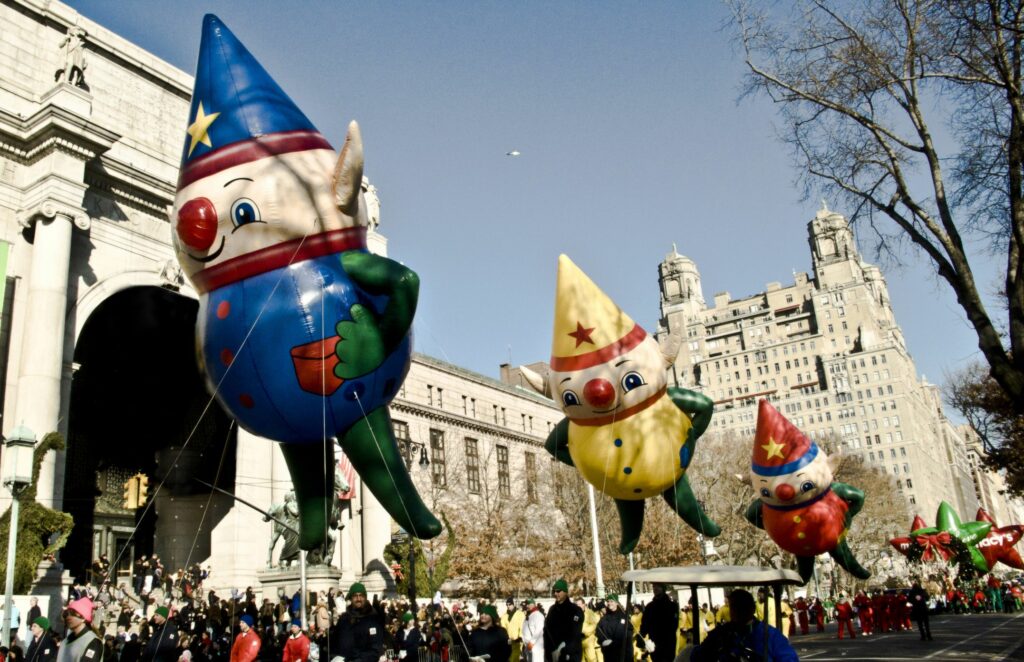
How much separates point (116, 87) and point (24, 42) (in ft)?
10.0

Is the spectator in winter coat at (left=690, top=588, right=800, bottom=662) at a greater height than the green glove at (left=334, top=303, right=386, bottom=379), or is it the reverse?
the green glove at (left=334, top=303, right=386, bottom=379)

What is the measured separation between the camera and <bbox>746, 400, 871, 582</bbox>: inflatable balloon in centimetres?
1572

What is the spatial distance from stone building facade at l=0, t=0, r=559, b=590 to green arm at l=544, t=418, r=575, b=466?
31.5 ft

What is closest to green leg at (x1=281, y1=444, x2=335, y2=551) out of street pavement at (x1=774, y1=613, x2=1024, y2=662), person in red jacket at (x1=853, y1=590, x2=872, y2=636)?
street pavement at (x1=774, y1=613, x2=1024, y2=662)

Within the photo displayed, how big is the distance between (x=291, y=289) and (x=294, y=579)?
782 inches

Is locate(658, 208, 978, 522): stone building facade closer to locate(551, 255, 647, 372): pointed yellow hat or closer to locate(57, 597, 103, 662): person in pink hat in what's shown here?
locate(551, 255, 647, 372): pointed yellow hat

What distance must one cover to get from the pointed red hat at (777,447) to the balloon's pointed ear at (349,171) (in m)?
11.1

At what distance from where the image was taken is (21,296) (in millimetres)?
22750

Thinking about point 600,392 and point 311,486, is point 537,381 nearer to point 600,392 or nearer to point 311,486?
point 600,392

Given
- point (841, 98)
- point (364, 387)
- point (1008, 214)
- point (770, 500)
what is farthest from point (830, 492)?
point (364, 387)

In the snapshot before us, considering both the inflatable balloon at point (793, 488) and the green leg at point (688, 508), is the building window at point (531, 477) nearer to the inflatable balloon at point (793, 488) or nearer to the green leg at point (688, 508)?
the inflatable balloon at point (793, 488)

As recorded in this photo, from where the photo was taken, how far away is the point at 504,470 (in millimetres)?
54781

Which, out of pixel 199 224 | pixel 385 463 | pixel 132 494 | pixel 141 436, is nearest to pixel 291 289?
pixel 199 224

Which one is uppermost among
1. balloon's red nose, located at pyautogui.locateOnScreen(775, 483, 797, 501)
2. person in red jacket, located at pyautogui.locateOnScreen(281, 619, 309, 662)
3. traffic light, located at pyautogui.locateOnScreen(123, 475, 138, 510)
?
traffic light, located at pyautogui.locateOnScreen(123, 475, 138, 510)
